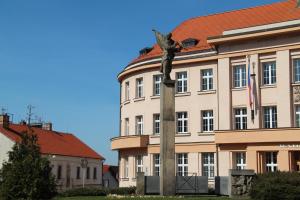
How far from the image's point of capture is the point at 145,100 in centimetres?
4809

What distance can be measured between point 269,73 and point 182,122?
29.6 feet

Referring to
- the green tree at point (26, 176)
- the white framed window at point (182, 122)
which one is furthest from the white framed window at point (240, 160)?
the green tree at point (26, 176)

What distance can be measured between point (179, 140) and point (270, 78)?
9631mm

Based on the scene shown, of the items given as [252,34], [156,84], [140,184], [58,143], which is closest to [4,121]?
[58,143]

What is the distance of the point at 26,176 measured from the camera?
18094 mm

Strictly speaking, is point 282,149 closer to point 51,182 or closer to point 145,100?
point 145,100

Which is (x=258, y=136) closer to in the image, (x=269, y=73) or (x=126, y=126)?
(x=269, y=73)

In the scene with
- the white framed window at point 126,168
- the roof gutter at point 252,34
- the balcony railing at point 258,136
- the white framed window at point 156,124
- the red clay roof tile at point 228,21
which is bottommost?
the white framed window at point 126,168

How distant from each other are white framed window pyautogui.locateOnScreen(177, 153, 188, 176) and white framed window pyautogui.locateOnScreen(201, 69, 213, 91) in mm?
6032

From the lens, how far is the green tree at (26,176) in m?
17.9

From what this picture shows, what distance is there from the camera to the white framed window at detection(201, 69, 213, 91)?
44.9 meters

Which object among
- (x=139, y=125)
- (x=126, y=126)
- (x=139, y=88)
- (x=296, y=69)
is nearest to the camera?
(x=296, y=69)

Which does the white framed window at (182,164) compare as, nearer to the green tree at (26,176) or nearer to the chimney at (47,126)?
the green tree at (26,176)

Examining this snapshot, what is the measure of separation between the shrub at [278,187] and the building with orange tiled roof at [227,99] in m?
13.5
